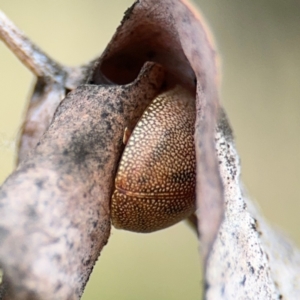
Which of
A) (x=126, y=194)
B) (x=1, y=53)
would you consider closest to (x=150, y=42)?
(x=126, y=194)

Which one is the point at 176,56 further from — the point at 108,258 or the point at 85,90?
the point at 108,258

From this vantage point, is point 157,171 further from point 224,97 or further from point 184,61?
point 224,97

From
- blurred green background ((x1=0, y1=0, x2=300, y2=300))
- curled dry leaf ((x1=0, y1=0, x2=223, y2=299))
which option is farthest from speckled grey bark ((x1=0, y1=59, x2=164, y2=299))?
blurred green background ((x1=0, y1=0, x2=300, y2=300))

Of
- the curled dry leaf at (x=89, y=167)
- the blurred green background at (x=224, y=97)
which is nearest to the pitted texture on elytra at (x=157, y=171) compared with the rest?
the curled dry leaf at (x=89, y=167)

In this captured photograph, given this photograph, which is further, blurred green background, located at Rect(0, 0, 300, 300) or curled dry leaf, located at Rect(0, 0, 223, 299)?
blurred green background, located at Rect(0, 0, 300, 300)

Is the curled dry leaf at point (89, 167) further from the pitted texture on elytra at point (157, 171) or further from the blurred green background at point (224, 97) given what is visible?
the blurred green background at point (224, 97)

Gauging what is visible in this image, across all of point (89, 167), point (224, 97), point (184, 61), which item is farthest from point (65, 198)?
point (224, 97)

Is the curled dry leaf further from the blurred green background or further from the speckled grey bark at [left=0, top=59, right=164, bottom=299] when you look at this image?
the blurred green background
